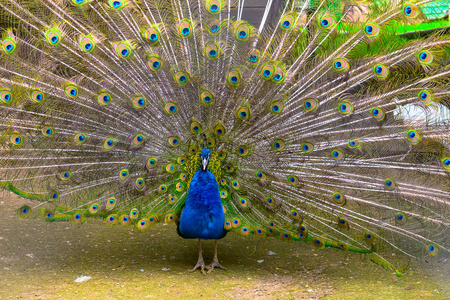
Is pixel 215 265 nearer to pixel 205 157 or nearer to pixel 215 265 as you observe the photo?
pixel 215 265

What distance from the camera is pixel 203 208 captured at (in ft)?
10.7

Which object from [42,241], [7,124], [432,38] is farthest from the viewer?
[42,241]

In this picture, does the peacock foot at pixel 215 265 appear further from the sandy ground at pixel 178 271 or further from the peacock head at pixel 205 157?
the peacock head at pixel 205 157

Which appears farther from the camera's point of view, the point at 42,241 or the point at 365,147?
the point at 42,241

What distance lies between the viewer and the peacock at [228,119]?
3205 mm

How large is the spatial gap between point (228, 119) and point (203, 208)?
690 millimetres

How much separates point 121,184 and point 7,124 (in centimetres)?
94

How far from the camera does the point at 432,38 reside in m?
3.12

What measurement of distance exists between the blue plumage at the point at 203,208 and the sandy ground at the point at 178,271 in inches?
17.8

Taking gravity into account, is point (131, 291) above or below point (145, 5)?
below

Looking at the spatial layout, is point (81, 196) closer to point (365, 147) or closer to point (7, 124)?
point (7, 124)

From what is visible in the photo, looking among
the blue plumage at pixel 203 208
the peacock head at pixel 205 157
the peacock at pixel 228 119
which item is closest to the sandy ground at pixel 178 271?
the peacock at pixel 228 119

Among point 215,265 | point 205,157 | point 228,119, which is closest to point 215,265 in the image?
point 215,265

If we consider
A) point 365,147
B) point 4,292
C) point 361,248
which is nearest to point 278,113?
point 365,147
